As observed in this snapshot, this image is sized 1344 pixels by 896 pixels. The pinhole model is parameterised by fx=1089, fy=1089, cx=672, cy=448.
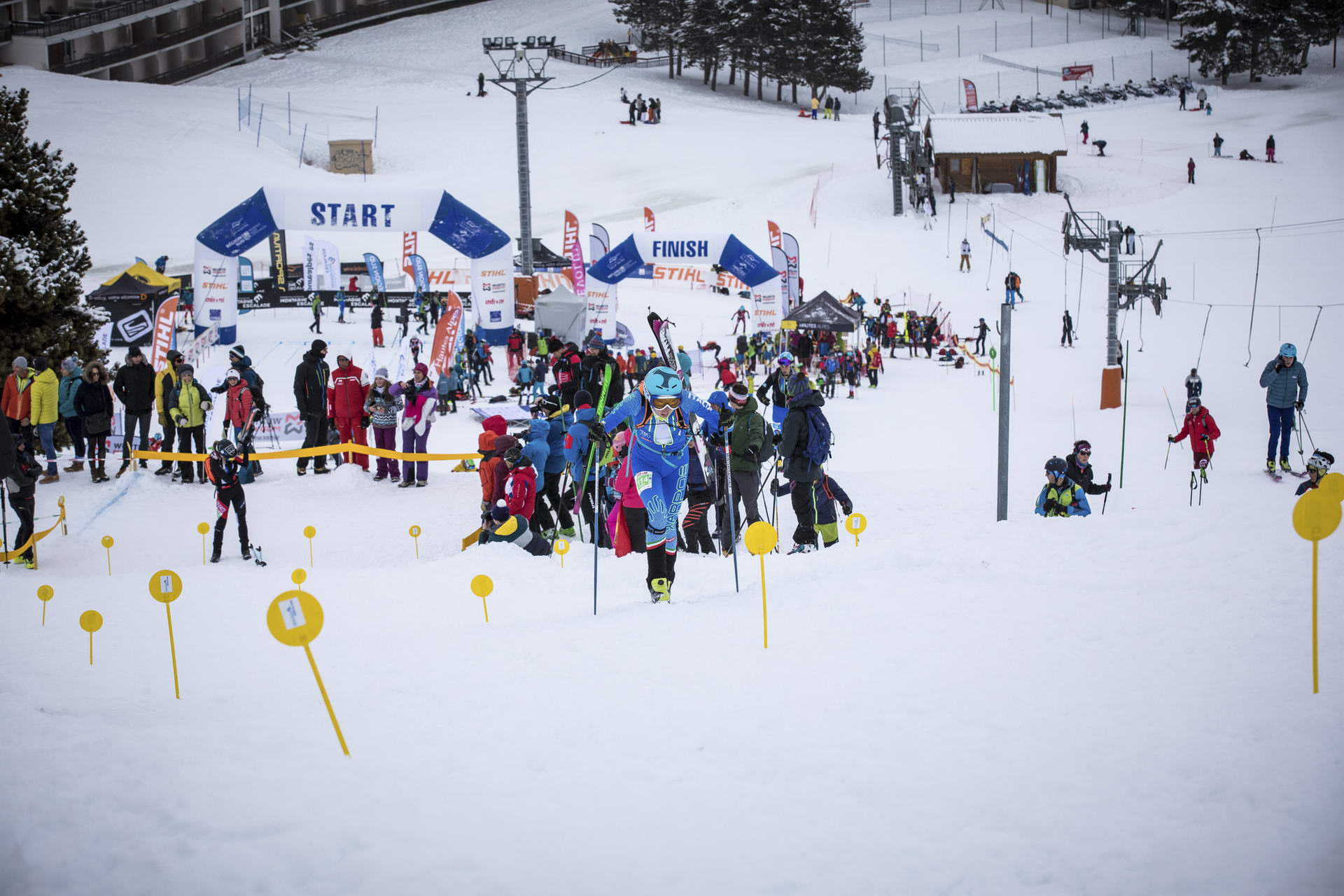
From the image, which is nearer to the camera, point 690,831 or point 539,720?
point 690,831

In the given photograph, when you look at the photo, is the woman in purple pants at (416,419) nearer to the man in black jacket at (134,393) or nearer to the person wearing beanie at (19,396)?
the man in black jacket at (134,393)

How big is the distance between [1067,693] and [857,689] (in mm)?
828

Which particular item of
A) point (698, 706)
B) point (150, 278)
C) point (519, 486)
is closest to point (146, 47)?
point (150, 278)

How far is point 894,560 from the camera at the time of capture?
6.59 meters

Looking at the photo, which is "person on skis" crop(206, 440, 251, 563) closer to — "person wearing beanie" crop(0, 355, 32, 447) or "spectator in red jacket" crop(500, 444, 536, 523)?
"spectator in red jacket" crop(500, 444, 536, 523)

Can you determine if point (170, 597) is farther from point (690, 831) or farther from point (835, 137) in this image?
point (835, 137)

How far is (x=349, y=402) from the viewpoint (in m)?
12.5

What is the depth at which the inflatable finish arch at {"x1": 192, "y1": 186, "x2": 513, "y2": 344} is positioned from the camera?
19.8 meters

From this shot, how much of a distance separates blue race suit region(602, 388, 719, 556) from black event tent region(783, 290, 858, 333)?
15369 millimetres

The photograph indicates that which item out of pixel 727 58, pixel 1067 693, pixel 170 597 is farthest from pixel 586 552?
pixel 727 58

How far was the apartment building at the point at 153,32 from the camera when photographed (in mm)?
56250

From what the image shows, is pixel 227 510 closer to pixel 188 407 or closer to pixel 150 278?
pixel 188 407

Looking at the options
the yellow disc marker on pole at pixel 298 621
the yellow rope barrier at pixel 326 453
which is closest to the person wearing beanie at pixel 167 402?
the yellow rope barrier at pixel 326 453

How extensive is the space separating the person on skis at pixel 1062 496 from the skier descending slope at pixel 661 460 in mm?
3398
